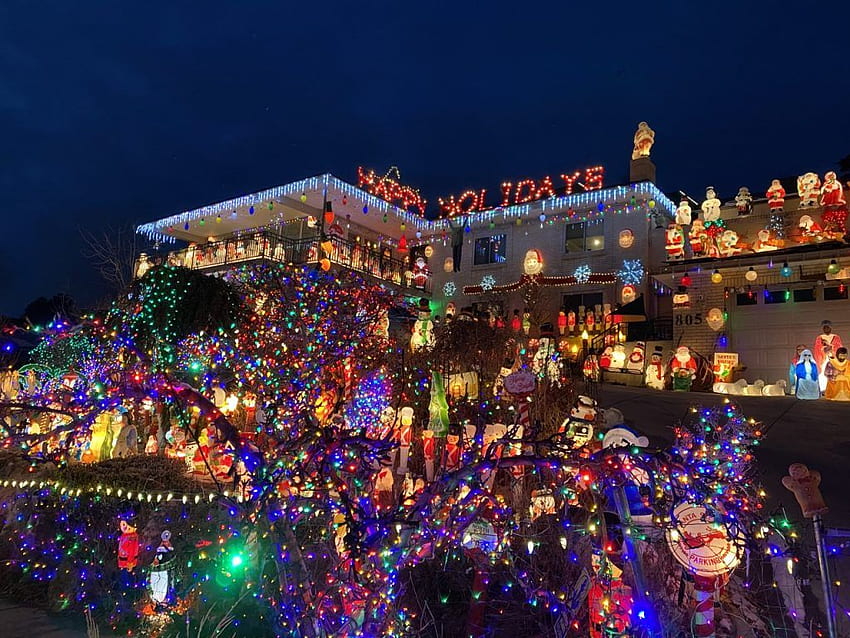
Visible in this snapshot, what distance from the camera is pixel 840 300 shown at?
51.1 ft

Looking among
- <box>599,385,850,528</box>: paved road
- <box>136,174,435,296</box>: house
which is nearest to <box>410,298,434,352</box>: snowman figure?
<box>136,174,435,296</box>: house

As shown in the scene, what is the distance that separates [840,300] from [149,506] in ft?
56.9

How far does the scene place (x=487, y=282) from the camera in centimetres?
2250

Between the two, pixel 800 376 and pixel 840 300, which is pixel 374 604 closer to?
pixel 800 376

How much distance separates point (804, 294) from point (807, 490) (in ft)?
45.1

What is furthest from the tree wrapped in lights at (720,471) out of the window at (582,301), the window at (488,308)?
the window at (488,308)

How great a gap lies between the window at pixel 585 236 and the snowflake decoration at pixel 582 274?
0.98m

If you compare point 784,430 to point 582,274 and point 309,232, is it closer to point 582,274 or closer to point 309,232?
point 582,274

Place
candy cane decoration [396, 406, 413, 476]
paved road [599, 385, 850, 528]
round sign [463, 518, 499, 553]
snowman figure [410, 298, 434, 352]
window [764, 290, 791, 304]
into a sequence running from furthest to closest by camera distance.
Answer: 1. snowman figure [410, 298, 434, 352]
2. window [764, 290, 791, 304]
3. candy cane decoration [396, 406, 413, 476]
4. paved road [599, 385, 850, 528]
5. round sign [463, 518, 499, 553]

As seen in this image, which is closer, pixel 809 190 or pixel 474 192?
pixel 809 190

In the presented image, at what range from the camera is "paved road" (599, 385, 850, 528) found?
8.26 metres

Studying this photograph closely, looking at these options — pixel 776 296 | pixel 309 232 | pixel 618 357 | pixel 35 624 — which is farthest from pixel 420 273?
pixel 35 624

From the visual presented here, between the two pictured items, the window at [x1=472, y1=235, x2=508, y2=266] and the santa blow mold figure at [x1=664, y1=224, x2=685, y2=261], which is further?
the window at [x1=472, y1=235, x2=508, y2=266]

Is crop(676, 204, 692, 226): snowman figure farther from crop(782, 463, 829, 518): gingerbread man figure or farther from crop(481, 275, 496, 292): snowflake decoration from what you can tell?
crop(782, 463, 829, 518): gingerbread man figure
